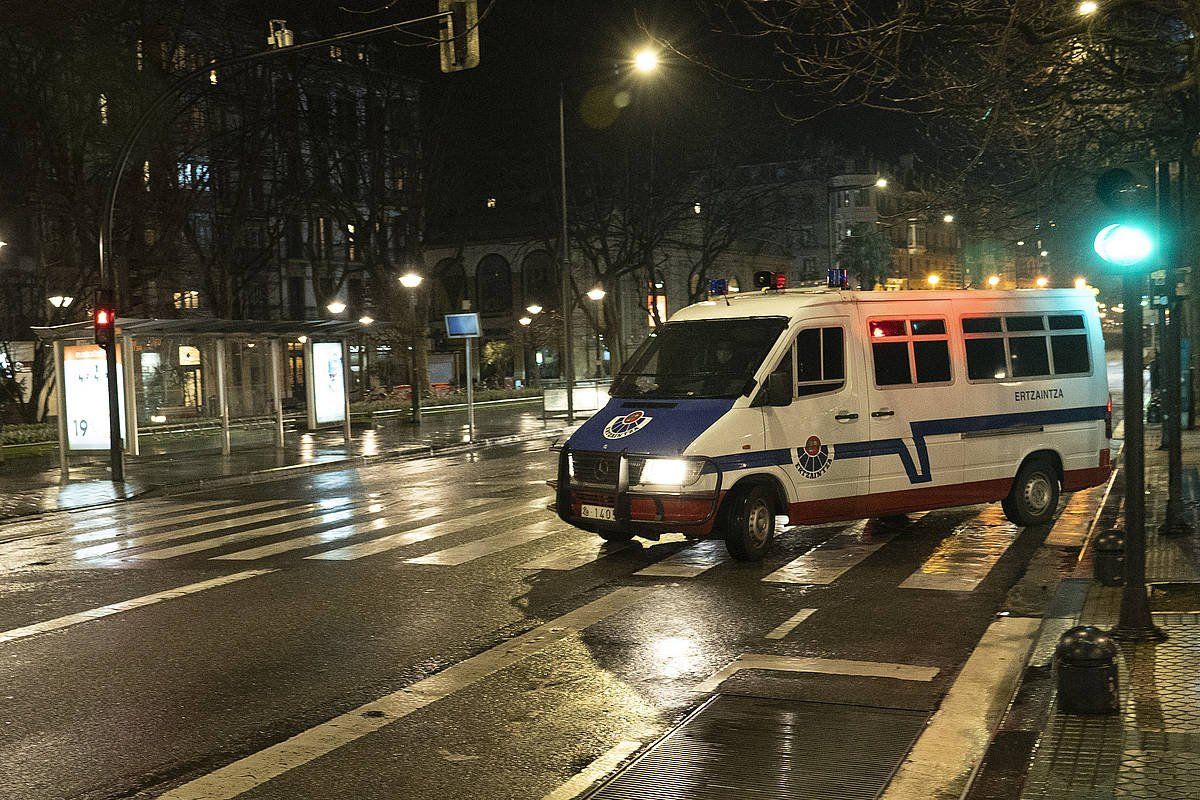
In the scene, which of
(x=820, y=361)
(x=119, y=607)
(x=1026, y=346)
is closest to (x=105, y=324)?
(x=119, y=607)

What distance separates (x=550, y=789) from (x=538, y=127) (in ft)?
137

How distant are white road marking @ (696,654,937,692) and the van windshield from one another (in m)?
Answer: 3.89

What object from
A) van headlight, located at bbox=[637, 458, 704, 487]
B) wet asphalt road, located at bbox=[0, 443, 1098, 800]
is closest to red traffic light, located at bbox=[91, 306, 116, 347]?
wet asphalt road, located at bbox=[0, 443, 1098, 800]

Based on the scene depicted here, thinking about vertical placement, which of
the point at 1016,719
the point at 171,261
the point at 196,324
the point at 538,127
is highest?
the point at 538,127

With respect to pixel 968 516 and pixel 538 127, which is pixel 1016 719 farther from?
pixel 538 127

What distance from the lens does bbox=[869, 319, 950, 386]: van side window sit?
12.2 meters

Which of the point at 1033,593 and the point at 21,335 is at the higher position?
the point at 21,335

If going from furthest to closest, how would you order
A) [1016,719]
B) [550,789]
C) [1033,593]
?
[1033,593] < [1016,719] < [550,789]

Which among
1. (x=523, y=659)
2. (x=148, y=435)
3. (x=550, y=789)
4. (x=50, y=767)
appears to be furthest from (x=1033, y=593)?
(x=148, y=435)

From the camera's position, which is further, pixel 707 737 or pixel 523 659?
pixel 523 659

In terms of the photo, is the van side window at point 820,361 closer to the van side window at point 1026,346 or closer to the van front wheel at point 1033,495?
the van side window at point 1026,346

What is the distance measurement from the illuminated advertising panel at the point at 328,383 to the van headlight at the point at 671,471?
19353mm

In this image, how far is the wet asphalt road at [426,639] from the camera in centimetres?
603

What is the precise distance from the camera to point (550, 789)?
551 cm
